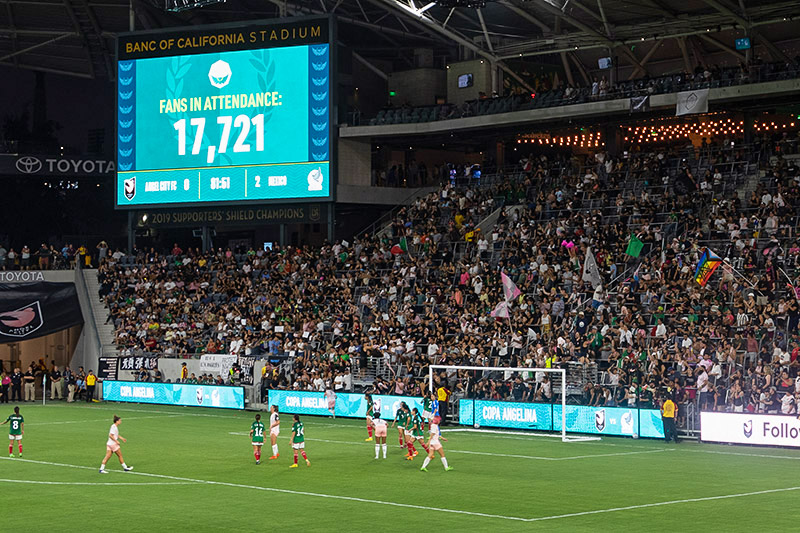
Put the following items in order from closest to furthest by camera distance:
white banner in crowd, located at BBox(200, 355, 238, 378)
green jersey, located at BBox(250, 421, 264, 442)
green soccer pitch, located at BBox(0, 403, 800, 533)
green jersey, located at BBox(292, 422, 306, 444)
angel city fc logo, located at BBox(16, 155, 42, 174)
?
green soccer pitch, located at BBox(0, 403, 800, 533) → green jersey, located at BBox(292, 422, 306, 444) → green jersey, located at BBox(250, 421, 264, 442) → white banner in crowd, located at BBox(200, 355, 238, 378) → angel city fc logo, located at BBox(16, 155, 42, 174)

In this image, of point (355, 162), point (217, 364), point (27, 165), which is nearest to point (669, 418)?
point (217, 364)

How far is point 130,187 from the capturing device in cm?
5753

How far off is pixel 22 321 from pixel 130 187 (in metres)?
8.56

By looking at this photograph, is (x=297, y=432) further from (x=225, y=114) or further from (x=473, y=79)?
(x=473, y=79)

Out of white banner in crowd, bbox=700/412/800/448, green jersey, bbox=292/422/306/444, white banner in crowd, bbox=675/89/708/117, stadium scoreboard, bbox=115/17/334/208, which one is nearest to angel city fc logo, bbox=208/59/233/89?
stadium scoreboard, bbox=115/17/334/208

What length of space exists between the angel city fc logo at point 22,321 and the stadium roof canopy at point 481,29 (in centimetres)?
1587

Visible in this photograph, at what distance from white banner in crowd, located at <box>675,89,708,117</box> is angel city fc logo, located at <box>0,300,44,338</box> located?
104 feet

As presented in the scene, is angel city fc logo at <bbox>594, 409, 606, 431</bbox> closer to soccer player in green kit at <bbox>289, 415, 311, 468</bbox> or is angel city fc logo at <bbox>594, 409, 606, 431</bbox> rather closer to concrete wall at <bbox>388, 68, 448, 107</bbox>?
soccer player in green kit at <bbox>289, 415, 311, 468</bbox>

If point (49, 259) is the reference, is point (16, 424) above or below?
below

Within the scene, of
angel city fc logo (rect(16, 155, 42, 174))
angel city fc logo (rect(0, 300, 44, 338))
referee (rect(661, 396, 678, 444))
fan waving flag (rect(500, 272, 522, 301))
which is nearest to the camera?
referee (rect(661, 396, 678, 444))

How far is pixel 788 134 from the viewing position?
2003 inches

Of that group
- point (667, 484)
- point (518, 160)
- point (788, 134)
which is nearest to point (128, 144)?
point (518, 160)

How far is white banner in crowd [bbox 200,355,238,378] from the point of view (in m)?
49.3

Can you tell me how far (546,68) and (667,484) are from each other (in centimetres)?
3650
